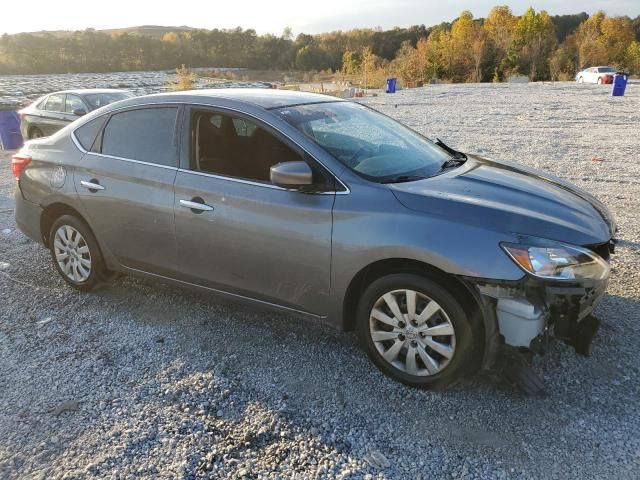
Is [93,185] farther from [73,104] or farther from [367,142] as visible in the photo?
[73,104]

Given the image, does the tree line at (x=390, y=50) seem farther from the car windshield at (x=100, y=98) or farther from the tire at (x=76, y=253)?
the tire at (x=76, y=253)

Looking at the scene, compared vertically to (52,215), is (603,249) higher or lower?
higher

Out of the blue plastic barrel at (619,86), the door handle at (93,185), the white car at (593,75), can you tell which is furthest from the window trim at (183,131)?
the white car at (593,75)

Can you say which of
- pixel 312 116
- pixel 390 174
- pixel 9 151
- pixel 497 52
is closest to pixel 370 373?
pixel 390 174

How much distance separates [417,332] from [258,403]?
1017mm

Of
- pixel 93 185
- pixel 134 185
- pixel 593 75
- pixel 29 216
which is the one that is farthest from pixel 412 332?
Result: pixel 593 75

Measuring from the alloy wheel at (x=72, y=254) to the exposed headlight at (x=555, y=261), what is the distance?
3.41 metres

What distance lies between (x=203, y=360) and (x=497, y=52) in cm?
6866

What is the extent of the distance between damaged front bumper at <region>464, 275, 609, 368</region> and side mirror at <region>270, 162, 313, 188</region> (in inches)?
43.3

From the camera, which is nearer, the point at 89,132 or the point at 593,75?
the point at 89,132

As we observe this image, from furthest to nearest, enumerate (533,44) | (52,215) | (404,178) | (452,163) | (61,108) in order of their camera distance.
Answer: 1. (533,44)
2. (61,108)
3. (52,215)
4. (452,163)
5. (404,178)

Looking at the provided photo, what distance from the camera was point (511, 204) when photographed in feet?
10.1

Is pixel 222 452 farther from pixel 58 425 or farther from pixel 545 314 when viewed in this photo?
pixel 545 314

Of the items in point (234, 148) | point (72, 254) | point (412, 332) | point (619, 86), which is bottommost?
point (72, 254)
